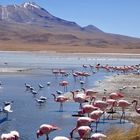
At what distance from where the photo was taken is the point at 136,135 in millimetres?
8734

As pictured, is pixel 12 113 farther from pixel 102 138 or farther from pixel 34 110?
pixel 102 138

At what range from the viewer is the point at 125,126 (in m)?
12.7

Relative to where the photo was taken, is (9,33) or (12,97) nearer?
(12,97)

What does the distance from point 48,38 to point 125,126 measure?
501ft

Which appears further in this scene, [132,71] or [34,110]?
[132,71]

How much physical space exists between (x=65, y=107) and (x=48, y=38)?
489 feet

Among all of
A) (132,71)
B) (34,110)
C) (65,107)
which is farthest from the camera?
(132,71)

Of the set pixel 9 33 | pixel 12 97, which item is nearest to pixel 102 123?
pixel 12 97

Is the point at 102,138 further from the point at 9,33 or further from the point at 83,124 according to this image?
the point at 9,33

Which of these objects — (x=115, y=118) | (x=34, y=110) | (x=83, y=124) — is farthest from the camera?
(x=34, y=110)

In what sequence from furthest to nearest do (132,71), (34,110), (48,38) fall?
(48,38), (132,71), (34,110)

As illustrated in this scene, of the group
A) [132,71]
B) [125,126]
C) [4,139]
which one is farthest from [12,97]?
[132,71]

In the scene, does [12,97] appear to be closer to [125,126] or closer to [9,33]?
[125,126]

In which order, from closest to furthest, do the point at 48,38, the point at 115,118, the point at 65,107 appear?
the point at 115,118 → the point at 65,107 → the point at 48,38
